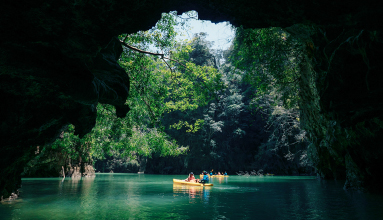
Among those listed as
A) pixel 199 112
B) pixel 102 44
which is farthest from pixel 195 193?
pixel 199 112

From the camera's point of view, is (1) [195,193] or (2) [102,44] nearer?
(2) [102,44]

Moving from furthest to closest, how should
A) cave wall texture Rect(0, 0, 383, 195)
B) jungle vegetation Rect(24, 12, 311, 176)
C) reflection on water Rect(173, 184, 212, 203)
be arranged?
1. reflection on water Rect(173, 184, 212, 203)
2. jungle vegetation Rect(24, 12, 311, 176)
3. cave wall texture Rect(0, 0, 383, 195)

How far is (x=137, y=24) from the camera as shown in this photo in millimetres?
3562

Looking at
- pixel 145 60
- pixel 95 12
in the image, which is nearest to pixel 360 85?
pixel 95 12

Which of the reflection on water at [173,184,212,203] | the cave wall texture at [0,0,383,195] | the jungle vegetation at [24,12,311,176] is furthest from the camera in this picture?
the reflection on water at [173,184,212,203]

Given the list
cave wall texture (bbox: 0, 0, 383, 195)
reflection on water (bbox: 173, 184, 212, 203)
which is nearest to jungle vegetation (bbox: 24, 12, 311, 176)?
reflection on water (bbox: 173, 184, 212, 203)

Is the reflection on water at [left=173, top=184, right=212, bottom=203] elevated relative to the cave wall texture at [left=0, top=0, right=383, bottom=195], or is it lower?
lower

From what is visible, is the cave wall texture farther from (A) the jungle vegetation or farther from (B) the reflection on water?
(B) the reflection on water

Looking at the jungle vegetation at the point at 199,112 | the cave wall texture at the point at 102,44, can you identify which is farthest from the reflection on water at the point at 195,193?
the cave wall texture at the point at 102,44

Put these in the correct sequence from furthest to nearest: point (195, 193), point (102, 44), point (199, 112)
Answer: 1. point (199, 112)
2. point (195, 193)
3. point (102, 44)

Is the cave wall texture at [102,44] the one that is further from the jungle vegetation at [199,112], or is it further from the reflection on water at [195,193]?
the reflection on water at [195,193]

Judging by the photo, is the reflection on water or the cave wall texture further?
the reflection on water

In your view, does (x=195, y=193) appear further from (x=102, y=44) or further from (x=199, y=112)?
(x=199, y=112)

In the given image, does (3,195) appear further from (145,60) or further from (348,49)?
(348,49)
